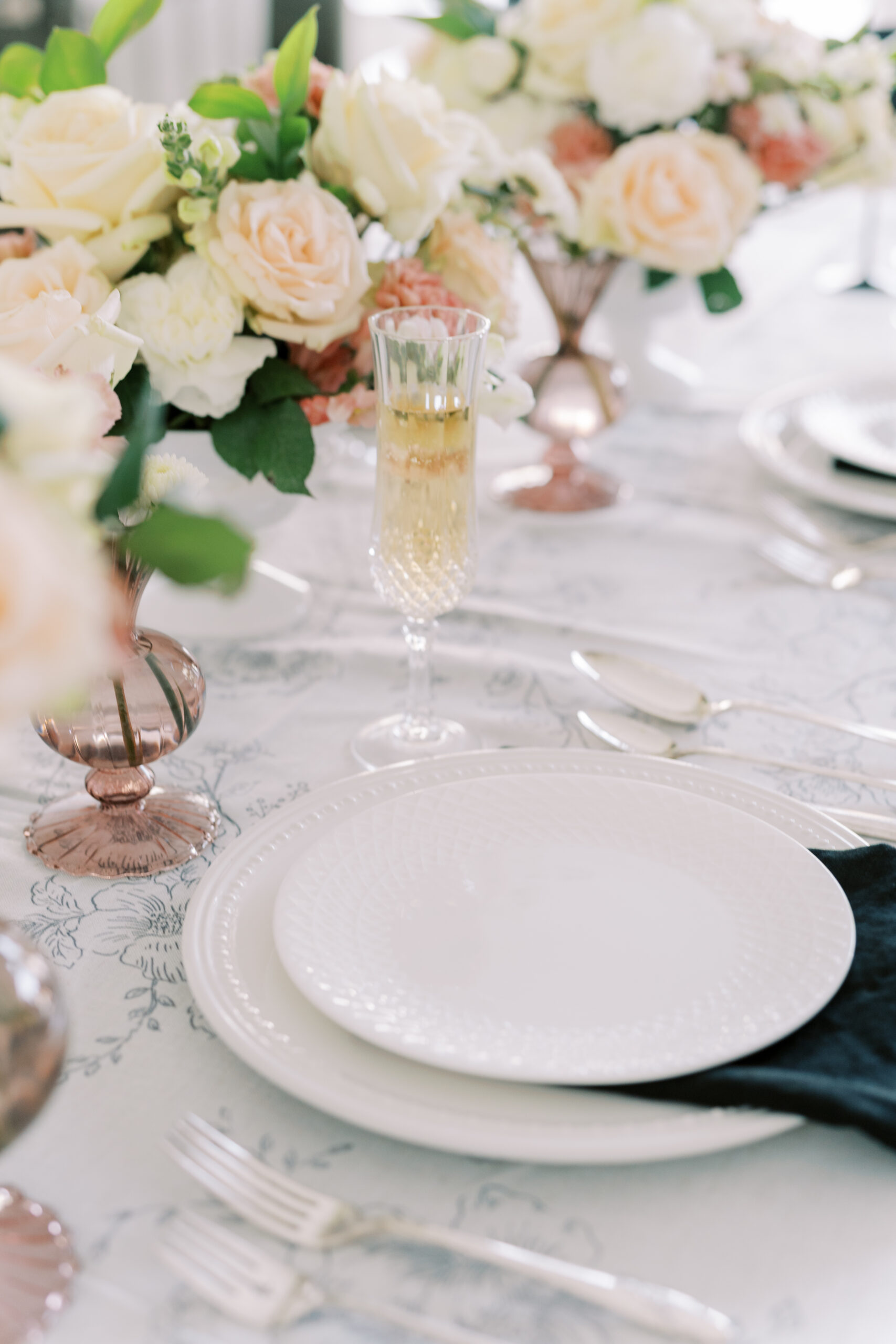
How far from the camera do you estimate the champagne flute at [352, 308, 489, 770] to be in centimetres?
74

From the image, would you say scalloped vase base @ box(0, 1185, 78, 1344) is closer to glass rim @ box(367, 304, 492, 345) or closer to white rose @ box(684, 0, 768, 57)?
glass rim @ box(367, 304, 492, 345)

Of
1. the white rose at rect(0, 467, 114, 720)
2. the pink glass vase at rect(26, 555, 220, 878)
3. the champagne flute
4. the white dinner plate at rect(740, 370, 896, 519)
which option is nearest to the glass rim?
the champagne flute

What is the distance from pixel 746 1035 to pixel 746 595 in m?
0.63

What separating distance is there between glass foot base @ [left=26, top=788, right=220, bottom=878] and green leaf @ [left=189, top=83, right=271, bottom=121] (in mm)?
488

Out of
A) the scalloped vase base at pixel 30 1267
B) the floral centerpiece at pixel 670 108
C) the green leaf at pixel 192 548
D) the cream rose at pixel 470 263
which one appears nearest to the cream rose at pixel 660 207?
the floral centerpiece at pixel 670 108

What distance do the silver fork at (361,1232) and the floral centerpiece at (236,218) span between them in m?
0.51

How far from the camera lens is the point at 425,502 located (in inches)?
30.8

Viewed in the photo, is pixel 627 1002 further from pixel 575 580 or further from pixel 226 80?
pixel 226 80

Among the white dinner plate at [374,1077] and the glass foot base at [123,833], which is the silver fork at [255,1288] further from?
the glass foot base at [123,833]

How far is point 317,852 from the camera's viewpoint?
611 mm

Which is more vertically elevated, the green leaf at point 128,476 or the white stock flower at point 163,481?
the green leaf at point 128,476

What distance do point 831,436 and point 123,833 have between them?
867 mm

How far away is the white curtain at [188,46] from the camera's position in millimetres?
3912

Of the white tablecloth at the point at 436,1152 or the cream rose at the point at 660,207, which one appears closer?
the white tablecloth at the point at 436,1152
